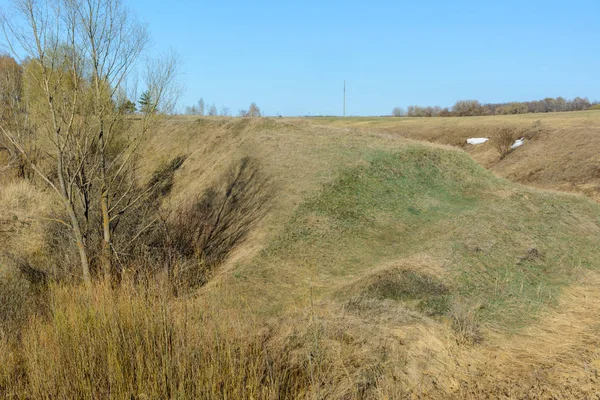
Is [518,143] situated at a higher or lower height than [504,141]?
lower

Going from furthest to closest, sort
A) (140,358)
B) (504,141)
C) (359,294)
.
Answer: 1. (504,141)
2. (359,294)
3. (140,358)

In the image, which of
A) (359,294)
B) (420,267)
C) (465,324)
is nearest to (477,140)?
(420,267)

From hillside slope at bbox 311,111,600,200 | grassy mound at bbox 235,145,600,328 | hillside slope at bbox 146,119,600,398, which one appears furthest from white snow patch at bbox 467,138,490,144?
grassy mound at bbox 235,145,600,328

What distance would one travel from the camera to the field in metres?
5.06

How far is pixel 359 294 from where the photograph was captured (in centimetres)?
938

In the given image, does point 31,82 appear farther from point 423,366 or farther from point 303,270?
point 423,366

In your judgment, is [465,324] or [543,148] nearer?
[465,324]

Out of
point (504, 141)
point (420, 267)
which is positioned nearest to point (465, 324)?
point (420, 267)

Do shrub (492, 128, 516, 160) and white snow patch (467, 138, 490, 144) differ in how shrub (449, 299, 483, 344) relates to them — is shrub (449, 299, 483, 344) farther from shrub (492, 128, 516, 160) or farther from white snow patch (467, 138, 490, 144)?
white snow patch (467, 138, 490, 144)

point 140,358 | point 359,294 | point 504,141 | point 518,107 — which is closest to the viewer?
point 140,358

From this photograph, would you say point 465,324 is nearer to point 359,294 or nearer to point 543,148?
point 359,294

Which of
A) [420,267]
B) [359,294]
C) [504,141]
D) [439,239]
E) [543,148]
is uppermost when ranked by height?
[504,141]

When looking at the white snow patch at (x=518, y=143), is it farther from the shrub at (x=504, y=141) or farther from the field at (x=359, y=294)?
the field at (x=359, y=294)

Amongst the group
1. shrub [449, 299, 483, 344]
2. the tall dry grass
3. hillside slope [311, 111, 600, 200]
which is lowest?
shrub [449, 299, 483, 344]
